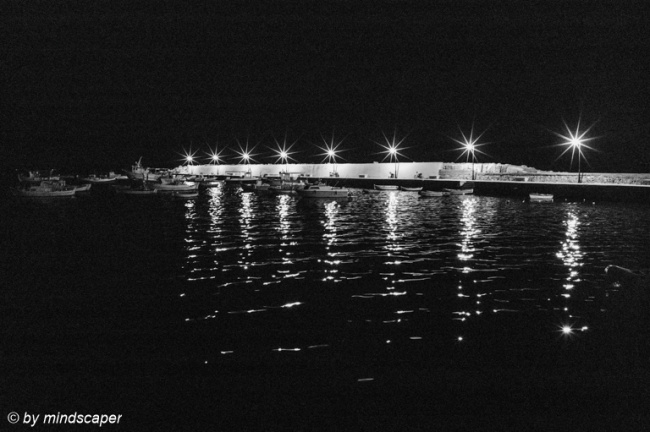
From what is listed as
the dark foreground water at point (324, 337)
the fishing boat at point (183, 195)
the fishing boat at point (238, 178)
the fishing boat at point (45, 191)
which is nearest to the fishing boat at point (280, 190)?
the fishing boat at point (183, 195)

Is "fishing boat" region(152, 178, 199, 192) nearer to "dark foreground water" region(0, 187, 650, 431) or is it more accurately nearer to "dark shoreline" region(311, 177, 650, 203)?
"dark shoreline" region(311, 177, 650, 203)

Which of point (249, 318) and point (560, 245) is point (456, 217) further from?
point (249, 318)

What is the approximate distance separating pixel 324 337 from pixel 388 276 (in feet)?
22.0

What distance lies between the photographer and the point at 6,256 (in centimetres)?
2067

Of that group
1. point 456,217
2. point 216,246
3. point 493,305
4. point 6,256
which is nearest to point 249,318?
point 493,305

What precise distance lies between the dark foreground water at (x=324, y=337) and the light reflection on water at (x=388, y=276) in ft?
0.36

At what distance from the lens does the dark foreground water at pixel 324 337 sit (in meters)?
7.37

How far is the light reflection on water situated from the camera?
11594mm

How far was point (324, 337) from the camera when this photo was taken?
34.3 ft

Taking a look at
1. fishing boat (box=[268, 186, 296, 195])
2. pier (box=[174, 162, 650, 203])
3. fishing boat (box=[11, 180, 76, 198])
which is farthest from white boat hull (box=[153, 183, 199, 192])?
pier (box=[174, 162, 650, 203])

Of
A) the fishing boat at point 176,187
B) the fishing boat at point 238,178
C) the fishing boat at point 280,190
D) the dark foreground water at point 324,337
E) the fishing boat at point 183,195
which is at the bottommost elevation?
the dark foreground water at point 324,337

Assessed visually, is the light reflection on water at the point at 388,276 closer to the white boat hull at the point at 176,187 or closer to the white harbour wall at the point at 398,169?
the white boat hull at the point at 176,187

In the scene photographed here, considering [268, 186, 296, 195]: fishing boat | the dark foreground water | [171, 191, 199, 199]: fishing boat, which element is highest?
[268, 186, 296, 195]: fishing boat

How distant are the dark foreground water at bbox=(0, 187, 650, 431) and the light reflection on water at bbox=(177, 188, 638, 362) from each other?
0.11 meters
